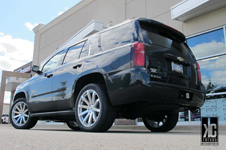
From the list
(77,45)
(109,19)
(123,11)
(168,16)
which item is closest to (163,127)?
(77,45)

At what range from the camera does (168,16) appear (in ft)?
32.9

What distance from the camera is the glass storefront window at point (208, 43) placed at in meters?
8.32

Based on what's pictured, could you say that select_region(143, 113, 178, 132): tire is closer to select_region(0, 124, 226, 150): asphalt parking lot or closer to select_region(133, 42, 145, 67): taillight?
select_region(133, 42, 145, 67): taillight

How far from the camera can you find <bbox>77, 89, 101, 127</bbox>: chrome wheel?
4077mm

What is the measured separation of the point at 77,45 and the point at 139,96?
2253 millimetres

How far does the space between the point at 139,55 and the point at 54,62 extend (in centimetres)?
270

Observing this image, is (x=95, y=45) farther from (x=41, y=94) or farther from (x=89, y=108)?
(x=41, y=94)

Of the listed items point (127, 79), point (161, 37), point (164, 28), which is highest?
point (164, 28)

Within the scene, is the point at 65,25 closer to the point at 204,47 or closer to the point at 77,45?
the point at 204,47

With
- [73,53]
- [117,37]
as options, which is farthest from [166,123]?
[73,53]

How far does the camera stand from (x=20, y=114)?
19.9 feet

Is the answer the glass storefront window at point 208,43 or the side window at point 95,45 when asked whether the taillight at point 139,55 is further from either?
the glass storefront window at point 208,43

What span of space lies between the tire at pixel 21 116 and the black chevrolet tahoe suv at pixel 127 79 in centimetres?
81

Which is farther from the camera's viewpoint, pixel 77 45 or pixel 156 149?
pixel 77 45
